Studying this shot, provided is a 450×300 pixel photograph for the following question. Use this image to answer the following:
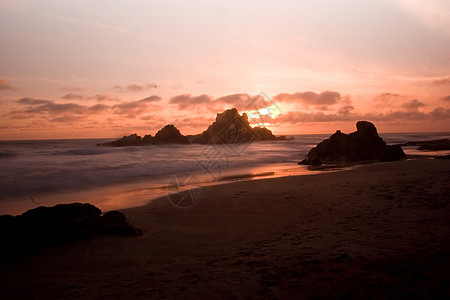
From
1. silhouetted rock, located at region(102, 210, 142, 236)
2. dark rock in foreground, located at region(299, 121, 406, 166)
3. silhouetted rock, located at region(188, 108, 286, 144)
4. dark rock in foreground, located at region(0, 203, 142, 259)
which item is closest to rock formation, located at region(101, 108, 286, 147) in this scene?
silhouetted rock, located at region(188, 108, 286, 144)

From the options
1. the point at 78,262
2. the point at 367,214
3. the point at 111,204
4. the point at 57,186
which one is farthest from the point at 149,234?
the point at 57,186

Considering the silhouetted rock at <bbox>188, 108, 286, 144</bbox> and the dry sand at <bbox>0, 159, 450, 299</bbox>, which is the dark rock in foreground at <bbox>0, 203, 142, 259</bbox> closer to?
the dry sand at <bbox>0, 159, 450, 299</bbox>

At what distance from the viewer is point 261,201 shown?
9.80m

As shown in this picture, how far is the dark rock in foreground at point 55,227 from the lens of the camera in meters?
5.73

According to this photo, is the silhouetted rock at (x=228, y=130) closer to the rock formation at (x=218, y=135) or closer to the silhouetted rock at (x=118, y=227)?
the rock formation at (x=218, y=135)

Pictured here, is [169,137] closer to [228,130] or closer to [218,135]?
[218,135]

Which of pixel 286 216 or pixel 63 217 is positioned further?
pixel 286 216

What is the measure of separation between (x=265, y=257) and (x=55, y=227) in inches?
176

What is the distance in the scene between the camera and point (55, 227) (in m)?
6.22

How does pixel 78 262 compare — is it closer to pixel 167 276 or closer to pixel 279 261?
pixel 167 276

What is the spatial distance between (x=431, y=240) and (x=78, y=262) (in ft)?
19.9

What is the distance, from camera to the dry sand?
376cm

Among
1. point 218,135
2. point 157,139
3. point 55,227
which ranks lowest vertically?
point 55,227

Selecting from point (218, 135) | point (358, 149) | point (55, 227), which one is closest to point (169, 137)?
point (218, 135)
